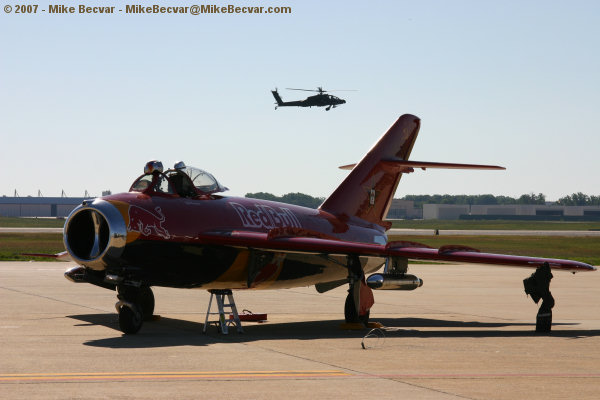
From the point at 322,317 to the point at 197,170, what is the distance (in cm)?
560

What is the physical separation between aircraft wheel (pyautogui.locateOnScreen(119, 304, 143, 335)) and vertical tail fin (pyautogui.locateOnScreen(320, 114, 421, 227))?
7777 mm

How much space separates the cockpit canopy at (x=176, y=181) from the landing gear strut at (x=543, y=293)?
744 cm

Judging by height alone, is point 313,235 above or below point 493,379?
above

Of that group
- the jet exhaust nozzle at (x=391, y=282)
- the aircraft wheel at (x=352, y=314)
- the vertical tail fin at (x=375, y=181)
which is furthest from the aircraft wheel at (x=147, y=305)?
the vertical tail fin at (x=375, y=181)

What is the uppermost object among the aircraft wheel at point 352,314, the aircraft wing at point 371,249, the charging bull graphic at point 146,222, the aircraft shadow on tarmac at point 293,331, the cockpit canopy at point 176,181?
the cockpit canopy at point 176,181

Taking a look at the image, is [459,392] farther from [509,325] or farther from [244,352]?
[509,325]

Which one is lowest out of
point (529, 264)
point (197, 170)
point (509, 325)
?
point (509, 325)

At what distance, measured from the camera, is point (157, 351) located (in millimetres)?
15273

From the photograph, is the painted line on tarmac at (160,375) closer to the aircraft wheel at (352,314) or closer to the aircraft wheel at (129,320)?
the aircraft wheel at (129,320)

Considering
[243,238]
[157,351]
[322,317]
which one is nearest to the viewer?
[157,351]

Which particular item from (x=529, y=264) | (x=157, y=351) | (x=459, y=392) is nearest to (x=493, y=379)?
(x=459, y=392)

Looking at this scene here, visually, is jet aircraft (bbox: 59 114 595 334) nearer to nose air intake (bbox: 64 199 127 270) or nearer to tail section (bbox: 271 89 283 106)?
nose air intake (bbox: 64 199 127 270)

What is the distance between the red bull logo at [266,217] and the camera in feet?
67.5

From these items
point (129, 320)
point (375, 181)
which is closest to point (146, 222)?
point (129, 320)
